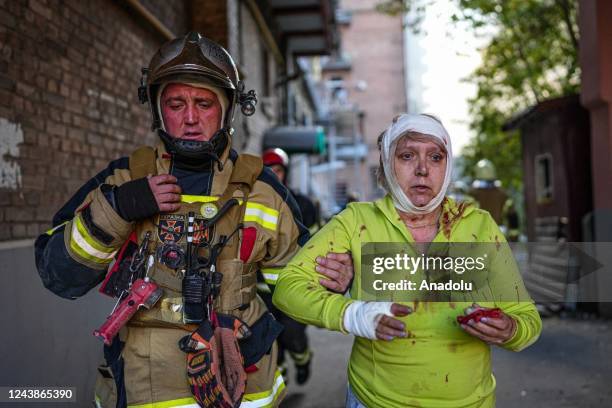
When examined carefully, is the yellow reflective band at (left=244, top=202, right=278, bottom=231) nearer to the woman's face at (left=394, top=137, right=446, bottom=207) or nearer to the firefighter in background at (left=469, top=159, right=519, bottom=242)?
the woman's face at (left=394, top=137, right=446, bottom=207)

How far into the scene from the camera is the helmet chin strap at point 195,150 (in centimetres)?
223

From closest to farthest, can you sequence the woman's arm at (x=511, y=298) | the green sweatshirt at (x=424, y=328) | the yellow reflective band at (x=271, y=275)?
the woman's arm at (x=511, y=298) < the green sweatshirt at (x=424, y=328) < the yellow reflective band at (x=271, y=275)

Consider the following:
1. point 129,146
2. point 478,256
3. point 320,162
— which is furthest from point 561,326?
point 320,162

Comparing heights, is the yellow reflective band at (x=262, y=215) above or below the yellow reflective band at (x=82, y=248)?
above

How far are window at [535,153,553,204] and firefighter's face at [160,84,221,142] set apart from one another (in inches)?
381

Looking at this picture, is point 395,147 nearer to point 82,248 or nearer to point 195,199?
point 195,199

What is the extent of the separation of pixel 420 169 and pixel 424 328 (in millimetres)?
557

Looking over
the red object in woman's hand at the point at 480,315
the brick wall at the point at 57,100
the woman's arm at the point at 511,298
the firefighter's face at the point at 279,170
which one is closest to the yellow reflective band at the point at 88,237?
the red object in woman's hand at the point at 480,315

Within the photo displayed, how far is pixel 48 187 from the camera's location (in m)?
4.25

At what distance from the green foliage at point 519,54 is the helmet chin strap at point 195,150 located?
9558mm

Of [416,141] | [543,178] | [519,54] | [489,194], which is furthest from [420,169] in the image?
[519,54]

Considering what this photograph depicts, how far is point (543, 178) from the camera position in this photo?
11.2 meters

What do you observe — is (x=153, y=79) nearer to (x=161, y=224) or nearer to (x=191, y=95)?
(x=191, y=95)

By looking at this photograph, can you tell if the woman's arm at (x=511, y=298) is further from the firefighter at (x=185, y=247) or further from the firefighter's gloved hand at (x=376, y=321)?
the firefighter at (x=185, y=247)
